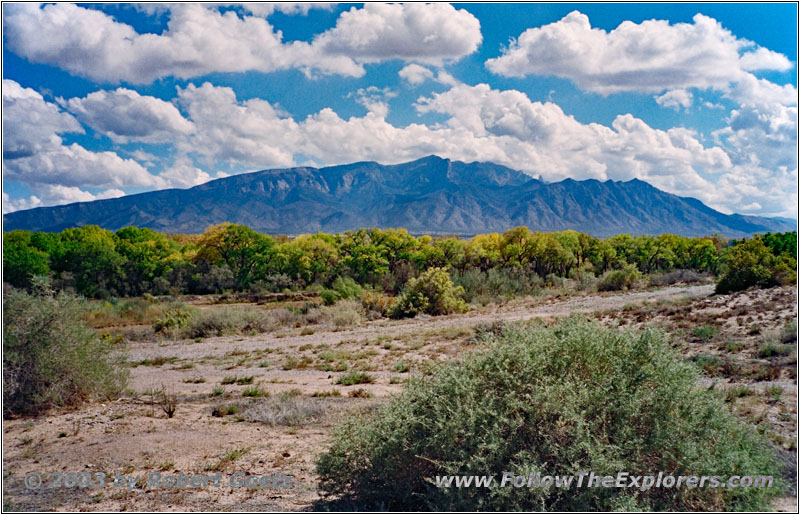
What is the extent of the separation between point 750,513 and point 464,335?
56.5 feet

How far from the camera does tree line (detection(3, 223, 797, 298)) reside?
4572cm

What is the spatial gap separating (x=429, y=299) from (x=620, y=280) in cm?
2126

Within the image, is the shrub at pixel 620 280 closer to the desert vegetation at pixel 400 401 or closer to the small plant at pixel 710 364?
the desert vegetation at pixel 400 401

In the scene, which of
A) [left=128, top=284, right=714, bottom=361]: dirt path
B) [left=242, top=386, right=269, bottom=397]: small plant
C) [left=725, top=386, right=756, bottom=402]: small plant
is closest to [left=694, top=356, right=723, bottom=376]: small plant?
[left=725, top=386, right=756, bottom=402]: small plant

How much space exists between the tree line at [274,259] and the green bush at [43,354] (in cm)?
3318

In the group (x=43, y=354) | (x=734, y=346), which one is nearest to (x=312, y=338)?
(x=43, y=354)

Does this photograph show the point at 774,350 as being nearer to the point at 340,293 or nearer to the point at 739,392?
the point at 739,392

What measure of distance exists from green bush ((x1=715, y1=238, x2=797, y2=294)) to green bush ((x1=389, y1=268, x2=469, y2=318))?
632 inches

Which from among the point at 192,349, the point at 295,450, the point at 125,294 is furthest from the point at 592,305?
the point at 125,294

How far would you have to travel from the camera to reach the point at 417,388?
564 centimetres

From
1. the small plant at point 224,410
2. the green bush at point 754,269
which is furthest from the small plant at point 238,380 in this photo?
the green bush at point 754,269

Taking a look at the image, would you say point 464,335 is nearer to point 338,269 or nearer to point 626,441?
point 626,441

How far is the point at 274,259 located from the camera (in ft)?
162

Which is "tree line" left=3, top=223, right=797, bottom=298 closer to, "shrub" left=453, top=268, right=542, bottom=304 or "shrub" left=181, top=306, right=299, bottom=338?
"shrub" left=453, top=268, right=542, bottom=304
